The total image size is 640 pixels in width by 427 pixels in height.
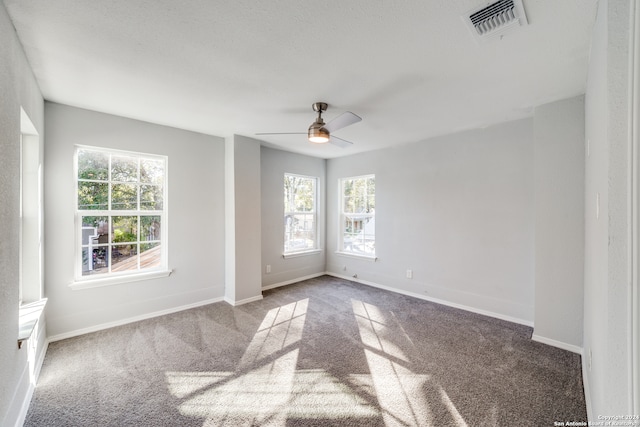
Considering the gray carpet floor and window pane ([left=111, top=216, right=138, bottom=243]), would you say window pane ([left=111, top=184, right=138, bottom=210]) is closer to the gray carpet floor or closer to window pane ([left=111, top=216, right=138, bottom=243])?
window pane ([left=111, top=216, right=138, bottom=243])

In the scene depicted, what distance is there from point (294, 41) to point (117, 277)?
3218 millimetres

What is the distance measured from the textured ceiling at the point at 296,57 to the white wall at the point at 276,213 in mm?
1561

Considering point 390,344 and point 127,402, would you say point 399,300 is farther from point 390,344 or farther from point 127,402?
point 127,402

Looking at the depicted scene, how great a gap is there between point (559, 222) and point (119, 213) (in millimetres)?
4774

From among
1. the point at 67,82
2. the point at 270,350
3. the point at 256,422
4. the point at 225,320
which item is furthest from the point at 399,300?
the point at 67,82

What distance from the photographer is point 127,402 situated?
1887 mm

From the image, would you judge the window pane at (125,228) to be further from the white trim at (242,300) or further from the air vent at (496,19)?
the air vent at (496,19)

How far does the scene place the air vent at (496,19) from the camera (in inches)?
56.0

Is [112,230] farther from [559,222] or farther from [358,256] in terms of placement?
[559,222]

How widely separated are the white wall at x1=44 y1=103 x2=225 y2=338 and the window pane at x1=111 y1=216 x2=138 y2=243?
0.37 metres

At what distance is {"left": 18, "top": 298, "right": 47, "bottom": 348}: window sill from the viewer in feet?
5.80

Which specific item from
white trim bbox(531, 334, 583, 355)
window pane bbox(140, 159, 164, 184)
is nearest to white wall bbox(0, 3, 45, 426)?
window pane bbox(140, 159, 164, 184)

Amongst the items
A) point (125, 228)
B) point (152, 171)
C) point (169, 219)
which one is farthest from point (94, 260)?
point (152, 171)

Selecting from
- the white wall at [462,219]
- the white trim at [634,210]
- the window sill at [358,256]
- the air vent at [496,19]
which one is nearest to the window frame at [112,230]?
the window sill at [358,256]
